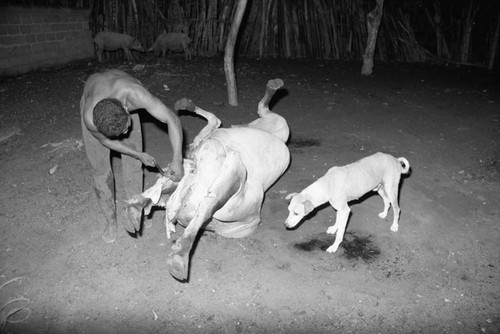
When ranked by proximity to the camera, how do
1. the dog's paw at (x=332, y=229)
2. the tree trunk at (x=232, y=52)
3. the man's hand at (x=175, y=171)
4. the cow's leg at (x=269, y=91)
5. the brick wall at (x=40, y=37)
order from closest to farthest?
the man's hand at (x=175, y=171) → the dog's paw at (x=332, y=229) → the cow's leg at (x=269, y=91) → the tree trunk at (x=232, y=52) → the brick wall at (x=40, y=37)

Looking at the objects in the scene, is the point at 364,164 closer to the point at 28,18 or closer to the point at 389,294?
the point at 389,294

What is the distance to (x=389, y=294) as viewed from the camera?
295 cm

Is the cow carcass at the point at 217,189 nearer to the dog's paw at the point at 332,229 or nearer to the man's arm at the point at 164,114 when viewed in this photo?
the man's arm at the point at 164,114

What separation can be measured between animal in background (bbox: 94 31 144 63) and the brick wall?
2.62 feet

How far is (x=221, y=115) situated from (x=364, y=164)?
3.28 meters

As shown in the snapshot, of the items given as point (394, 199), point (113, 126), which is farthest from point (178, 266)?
point (394, 199)

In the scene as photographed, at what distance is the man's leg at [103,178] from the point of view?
328cm

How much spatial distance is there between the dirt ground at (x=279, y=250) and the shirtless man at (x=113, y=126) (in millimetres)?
532

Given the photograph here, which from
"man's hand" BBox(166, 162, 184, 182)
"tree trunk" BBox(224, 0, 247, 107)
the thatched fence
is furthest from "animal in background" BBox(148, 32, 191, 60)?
"man's hand" BBox(166, 162, 184, 182)

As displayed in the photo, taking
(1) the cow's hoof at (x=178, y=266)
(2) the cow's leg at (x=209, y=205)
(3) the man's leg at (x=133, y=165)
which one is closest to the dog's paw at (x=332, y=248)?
(2) the cow's leg at (x=209, y=205)

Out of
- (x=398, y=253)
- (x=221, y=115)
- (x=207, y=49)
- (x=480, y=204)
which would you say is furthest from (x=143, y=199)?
(x=207, y=49)

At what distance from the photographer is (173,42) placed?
10234 millimetres

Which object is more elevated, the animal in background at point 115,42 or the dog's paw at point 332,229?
the animal in background at point 115,42

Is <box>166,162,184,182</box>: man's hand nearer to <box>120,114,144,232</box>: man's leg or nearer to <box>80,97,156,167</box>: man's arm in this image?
<box>80,97,156,167</box>: man's arm
